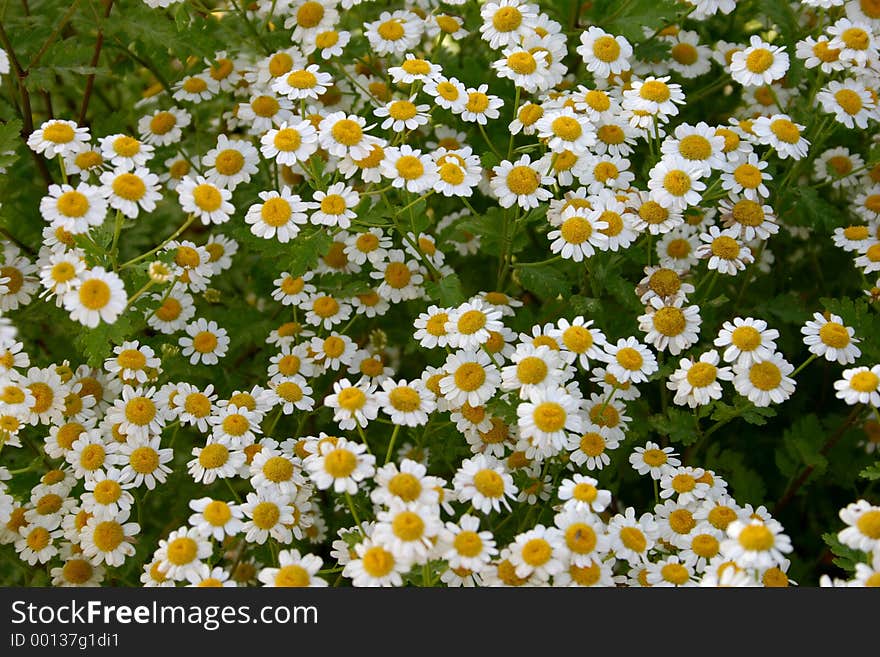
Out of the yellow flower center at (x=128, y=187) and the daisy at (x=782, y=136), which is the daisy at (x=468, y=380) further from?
the daisy at (x=782, y=136)

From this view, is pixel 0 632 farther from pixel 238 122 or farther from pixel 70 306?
pixel 238 122

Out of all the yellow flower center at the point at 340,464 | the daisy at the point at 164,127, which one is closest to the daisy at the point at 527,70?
the daisy at the point at 164,127

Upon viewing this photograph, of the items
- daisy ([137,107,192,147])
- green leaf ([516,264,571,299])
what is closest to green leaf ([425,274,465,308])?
green leaf ([516,264,571,299])

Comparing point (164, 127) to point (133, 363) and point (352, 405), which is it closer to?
point (133, 363)

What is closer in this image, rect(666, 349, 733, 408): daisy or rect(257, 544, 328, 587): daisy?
rect(257, 544, 328, 587): daisy

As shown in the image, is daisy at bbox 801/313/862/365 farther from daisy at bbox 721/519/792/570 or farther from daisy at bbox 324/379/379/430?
daisy at bbox 324/379/379/430

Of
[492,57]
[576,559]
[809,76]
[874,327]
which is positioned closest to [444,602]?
[576,559]
